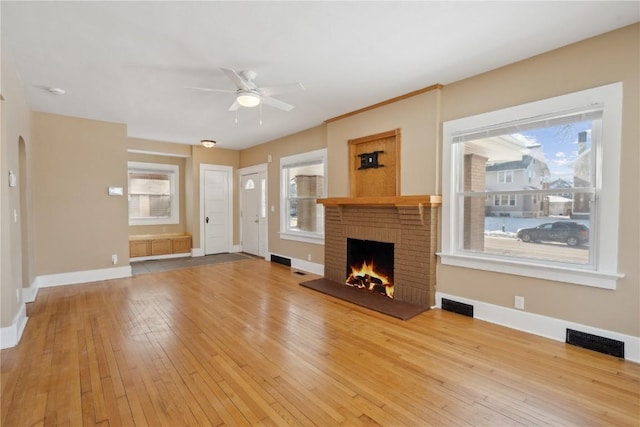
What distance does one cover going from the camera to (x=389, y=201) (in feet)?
12.9

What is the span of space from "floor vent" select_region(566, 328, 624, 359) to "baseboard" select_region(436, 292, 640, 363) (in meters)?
0.03

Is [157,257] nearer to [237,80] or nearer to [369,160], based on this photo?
[369,160]

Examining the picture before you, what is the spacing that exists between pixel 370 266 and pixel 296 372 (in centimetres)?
250

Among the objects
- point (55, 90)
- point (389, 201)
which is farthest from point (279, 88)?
point (55, 90)

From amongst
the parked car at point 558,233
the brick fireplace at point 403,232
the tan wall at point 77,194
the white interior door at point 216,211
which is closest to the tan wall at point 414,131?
the brick fireplace at point 403,232

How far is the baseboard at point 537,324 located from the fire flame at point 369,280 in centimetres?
94

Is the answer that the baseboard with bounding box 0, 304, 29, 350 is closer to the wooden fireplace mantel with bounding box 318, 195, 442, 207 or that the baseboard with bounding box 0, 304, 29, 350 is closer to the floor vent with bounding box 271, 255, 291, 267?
the wooden fireplace mantel with bounding box 318, 195, 442, 207

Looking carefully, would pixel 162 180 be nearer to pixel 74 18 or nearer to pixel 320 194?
pixel 320 194

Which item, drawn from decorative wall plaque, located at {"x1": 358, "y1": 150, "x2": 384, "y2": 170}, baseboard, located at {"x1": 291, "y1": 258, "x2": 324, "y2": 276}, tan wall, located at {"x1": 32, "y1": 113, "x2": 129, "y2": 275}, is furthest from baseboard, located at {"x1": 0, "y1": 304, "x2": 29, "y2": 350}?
decorative wall plaque, located at {"x1": 358, "y1": 150, "x2": 384, "y2": 170}

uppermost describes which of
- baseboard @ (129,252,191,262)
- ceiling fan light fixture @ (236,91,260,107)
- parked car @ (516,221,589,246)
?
ceiling fan light fixture @ (236,91,260,107)

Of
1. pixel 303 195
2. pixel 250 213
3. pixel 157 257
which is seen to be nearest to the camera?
pixel 303 195

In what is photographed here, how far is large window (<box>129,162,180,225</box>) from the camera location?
292 inches

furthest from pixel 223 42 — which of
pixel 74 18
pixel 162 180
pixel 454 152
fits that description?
pixel 162 180

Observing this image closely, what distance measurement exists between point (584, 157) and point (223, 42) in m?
3.41
